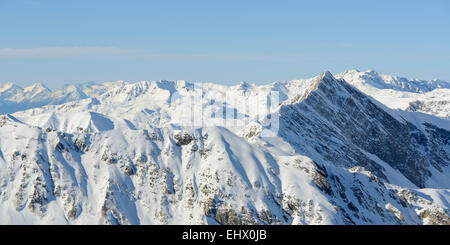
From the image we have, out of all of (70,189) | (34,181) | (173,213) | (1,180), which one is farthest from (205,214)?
(1,180)

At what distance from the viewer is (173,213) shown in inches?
7721

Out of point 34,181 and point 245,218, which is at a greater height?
point 34,181

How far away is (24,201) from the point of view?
19150 cm

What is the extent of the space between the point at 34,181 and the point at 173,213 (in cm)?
5143

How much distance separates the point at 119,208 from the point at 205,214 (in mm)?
30632
